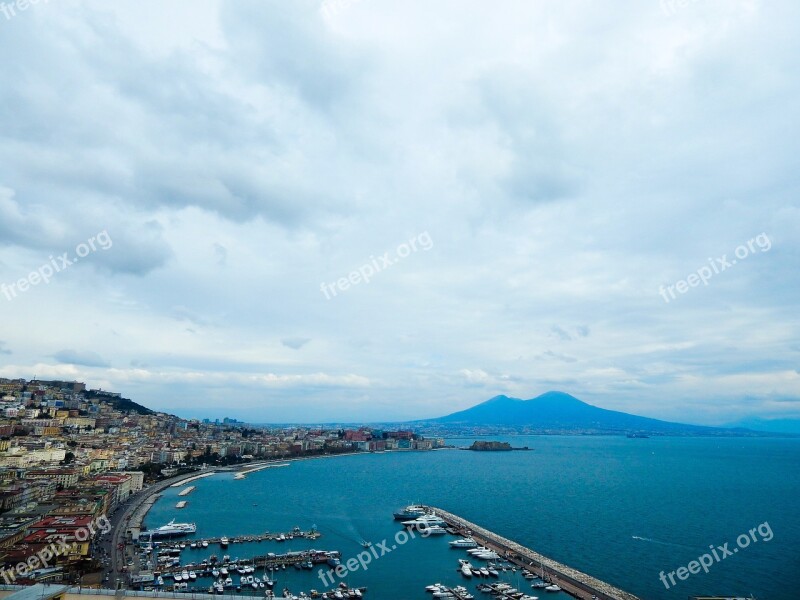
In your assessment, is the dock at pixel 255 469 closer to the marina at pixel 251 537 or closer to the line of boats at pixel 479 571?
the marina at pixel 251 537

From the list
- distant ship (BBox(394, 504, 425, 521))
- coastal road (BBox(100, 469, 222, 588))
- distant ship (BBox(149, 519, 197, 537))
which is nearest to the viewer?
coastal road (BBox(100, 469, 222, 588))

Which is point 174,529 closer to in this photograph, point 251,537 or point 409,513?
point 251,537

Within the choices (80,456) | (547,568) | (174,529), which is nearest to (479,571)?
(547,568)

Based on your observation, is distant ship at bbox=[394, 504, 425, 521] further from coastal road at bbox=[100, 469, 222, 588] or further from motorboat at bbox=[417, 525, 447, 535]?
coastal road at bbox=[100, 469, 222, 588]

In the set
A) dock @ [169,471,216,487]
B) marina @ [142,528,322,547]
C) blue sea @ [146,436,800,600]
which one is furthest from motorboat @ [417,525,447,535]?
dock @ [169,471,216,487]

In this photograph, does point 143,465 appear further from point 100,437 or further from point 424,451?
point 424,451

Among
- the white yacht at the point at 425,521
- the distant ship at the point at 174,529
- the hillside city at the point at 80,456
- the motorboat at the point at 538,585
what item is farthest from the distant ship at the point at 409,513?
the hillside city at the point at 80,456
